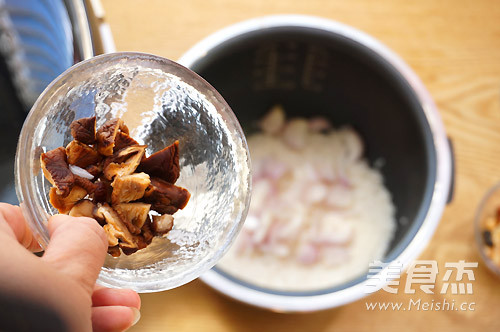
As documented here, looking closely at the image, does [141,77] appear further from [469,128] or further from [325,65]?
[469,128]

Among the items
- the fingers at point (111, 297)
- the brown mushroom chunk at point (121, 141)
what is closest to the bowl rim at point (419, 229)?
the fingers at point (111, 297)

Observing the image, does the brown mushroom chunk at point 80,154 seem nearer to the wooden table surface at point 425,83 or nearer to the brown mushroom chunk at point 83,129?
the brown mushroom chunk at point 83,129

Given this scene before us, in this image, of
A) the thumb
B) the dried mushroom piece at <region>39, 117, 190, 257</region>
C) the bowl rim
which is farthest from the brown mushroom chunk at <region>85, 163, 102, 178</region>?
the bowl rim

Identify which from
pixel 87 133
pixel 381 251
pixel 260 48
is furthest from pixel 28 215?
pixel 381 251
